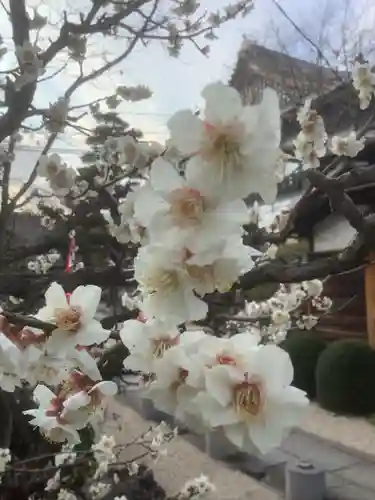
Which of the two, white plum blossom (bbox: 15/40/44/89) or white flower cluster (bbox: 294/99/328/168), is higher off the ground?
white plum blossom (bbox: 15/40/44/89)

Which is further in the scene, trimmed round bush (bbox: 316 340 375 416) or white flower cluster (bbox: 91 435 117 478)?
trimmed round bush (bbox: 316 340 375 416)

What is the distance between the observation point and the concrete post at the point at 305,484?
11.5 ft

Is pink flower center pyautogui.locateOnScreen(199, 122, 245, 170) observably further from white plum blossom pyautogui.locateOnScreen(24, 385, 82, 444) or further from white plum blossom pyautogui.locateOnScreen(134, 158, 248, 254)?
white plum blossom pyautogui.locateOnScreen(24, 385, 82, 444)

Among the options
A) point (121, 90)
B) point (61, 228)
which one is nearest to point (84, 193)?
point (61, 228)

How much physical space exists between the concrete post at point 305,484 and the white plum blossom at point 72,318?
3.05 metres

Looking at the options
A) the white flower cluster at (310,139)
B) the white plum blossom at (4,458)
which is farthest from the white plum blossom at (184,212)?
the white plum blossom at (4,458)

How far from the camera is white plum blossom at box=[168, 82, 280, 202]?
48cm

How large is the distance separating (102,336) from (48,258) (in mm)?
2869

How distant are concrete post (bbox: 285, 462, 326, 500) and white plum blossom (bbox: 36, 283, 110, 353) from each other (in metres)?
3.05

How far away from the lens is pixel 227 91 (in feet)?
1.56

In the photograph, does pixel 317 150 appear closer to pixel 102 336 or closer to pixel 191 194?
pixel 102 336

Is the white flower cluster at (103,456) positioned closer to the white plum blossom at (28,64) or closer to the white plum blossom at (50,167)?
the white plum blossom at (50,167)

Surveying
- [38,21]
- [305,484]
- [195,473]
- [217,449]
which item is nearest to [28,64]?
[38,21]

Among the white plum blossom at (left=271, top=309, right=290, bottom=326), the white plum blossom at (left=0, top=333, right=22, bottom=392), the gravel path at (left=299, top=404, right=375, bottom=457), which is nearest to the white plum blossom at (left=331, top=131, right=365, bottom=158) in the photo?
the white plum blossom at (left=271, top=309, right=290, bottom=326)
